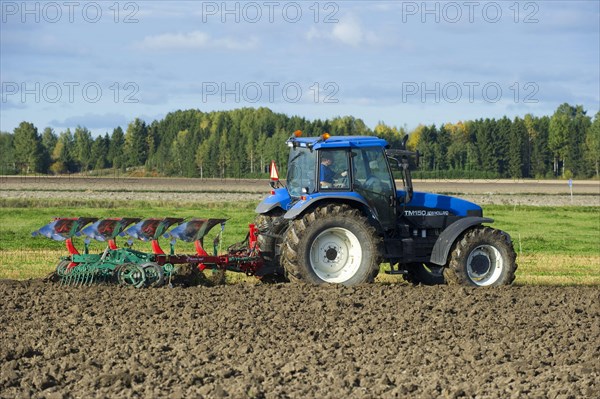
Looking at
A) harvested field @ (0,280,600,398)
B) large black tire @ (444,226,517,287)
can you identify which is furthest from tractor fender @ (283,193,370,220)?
large black tire @ (444,226,517,287)

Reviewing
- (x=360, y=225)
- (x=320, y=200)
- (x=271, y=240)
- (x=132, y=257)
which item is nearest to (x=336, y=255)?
(x=360, y=225)

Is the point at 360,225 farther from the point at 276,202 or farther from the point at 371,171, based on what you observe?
the point at 276,202

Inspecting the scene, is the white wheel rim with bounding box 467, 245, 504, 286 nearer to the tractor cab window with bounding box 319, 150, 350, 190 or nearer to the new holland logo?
the new holland logo

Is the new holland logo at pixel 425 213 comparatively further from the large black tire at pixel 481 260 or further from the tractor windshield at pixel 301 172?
the tractor windshield at pixel 301 172

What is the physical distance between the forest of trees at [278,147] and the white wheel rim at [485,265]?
8731cm

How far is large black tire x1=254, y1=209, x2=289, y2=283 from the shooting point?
14.7m

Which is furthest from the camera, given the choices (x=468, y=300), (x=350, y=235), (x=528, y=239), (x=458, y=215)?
(x=528, y=239)

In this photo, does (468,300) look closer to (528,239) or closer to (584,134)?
(528,239)

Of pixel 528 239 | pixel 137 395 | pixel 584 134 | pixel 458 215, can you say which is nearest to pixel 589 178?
pixel 584 134

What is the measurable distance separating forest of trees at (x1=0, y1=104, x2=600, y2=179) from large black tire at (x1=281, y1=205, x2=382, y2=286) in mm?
88290

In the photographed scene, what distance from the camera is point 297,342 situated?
1053 cm

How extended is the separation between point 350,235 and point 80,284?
405 centimetres

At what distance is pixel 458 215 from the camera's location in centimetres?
1547

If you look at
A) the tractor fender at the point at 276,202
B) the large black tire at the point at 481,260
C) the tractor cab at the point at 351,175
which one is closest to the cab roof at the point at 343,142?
the tractor cab at the point at 351,175
